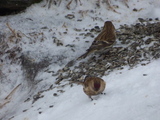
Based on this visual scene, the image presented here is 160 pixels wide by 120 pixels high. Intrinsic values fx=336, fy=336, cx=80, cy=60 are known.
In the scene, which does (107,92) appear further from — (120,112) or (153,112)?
(153,112)

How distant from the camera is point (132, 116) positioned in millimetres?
3209

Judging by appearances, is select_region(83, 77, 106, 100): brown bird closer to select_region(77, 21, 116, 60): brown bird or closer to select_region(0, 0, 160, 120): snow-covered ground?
select_region(0, 0, 160, 120): snow-covered ground

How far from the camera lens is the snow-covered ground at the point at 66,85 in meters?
3.58

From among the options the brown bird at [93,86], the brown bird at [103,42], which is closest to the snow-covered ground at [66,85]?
the brown bird at [93,86]

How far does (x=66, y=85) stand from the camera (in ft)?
15.7

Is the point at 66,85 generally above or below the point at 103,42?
below

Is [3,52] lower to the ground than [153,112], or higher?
lower

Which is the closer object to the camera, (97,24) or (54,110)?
(54,110)

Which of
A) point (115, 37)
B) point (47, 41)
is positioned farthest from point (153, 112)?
point (47, 41)

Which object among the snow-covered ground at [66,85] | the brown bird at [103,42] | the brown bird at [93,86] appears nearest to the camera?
the snow-covered ground at [66,85]

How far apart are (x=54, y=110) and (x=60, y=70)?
1237 mm

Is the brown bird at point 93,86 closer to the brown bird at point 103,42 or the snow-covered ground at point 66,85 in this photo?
the snow-covered ground at point 66,85

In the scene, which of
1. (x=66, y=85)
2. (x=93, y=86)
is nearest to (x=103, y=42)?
(x=66, y=85)

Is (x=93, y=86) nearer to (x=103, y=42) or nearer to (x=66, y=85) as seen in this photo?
(x=66, y=85)
